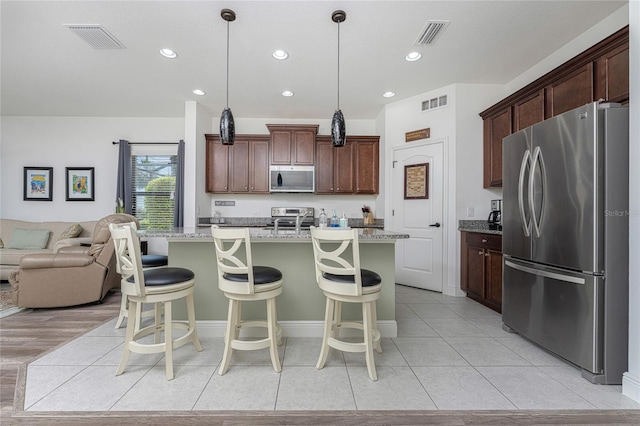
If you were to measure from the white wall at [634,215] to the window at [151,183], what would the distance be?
5800 millimetres

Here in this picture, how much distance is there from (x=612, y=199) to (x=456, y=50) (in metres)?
2.15

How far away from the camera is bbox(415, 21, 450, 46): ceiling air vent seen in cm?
261

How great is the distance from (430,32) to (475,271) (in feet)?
8.92

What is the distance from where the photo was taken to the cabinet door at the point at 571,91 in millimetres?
2402

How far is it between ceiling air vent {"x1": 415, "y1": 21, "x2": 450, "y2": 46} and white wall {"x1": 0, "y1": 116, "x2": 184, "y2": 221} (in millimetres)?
4385

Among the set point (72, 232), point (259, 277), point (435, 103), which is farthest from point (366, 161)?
point (72, 232)

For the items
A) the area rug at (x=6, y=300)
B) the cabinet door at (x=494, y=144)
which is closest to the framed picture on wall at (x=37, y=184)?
the area rug at (x=6, y=300)

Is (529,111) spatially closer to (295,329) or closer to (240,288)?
(295,329)

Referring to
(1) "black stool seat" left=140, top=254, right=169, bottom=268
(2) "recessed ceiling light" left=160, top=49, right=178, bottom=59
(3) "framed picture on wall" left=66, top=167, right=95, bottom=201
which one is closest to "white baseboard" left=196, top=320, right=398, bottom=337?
(1) "black stool seat" left=140, top=254, right=169, bottom=268

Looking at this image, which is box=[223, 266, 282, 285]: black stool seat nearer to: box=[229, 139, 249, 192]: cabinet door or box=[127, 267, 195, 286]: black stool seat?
box=[127, 267, 195, 286]: black stool seat

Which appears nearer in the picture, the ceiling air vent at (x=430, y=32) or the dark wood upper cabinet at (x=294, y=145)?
the ceiling air vent at (x=430, y=32)

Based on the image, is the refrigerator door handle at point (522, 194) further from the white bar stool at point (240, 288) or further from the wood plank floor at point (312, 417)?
the white bar stool at point (240, 288)

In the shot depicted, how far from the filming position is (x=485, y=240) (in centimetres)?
327

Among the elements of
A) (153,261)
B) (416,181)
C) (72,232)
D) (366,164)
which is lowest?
(153,261)
